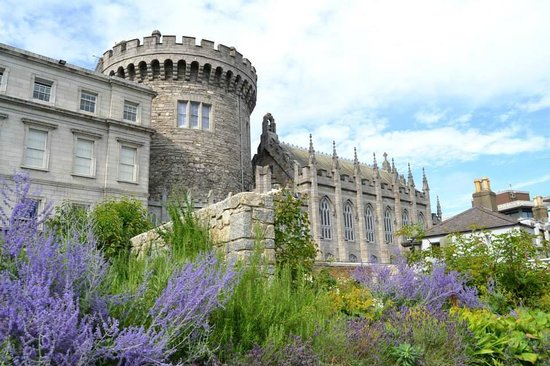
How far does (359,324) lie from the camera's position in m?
4.96

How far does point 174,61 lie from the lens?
28.9 meters

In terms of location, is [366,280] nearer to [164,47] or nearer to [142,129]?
[142,129]

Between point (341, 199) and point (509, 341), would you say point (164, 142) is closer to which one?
point (341, 199)


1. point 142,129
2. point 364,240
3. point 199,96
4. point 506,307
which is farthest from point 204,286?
point 364,240

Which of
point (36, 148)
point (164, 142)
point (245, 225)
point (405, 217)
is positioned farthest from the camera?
point (405, 217)

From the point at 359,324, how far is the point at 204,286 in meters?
1.95

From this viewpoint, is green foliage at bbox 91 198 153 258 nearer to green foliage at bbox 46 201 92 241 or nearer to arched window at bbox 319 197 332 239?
green foliage at bbox 46 201 92 241

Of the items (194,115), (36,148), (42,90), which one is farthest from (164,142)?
(36,148)

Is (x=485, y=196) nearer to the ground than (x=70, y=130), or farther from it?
nearer to the ground

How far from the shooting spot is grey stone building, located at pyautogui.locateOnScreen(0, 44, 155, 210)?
19672 millimetres

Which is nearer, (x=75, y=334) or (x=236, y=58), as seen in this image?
(x=75, y=334)

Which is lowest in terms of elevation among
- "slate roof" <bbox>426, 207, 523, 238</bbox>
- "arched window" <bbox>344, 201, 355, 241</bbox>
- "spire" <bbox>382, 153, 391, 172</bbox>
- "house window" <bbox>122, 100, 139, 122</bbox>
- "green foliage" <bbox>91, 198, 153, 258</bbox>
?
"green foliage" <bbox>91, 198, 153, 258</bbox>

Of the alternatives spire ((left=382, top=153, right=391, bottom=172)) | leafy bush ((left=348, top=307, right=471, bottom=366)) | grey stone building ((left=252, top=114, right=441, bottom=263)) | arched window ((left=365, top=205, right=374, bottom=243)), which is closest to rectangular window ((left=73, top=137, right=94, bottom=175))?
grey stone building ((left=252, top=114, right=441, bottom=263))

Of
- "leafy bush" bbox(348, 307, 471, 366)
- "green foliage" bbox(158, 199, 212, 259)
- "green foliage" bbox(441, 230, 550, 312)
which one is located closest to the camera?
"leafy bush" bbox(348, 307, 471, 366)
